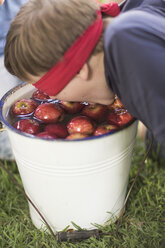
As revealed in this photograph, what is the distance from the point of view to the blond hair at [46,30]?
3.18 feet

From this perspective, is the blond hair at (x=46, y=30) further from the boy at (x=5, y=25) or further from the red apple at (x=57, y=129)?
the boy at (x=5, y=25)

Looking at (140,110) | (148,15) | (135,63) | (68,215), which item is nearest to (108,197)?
(68,215)

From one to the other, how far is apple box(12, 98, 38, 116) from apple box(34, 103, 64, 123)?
0.05 meters

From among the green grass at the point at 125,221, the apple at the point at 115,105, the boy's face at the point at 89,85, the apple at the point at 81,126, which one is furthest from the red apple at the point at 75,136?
the green grass at the point at 125,221

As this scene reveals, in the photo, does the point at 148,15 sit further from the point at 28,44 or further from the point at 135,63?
the point at 28,44

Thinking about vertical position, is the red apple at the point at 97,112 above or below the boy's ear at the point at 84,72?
below

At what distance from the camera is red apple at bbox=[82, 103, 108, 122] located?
4.39 ft

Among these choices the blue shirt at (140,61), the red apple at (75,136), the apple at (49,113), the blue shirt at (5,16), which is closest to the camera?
the blue shirt at (140,61)

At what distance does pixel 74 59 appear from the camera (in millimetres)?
1021

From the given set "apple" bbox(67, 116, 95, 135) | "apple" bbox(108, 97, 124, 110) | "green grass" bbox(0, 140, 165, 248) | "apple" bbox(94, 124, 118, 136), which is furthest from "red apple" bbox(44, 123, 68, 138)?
"green grass" bbox(0, 140, 165, 248)

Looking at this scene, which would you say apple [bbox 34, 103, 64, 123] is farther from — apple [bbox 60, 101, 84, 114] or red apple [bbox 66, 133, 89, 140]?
red apple [bbox 66, 133, 89, 140]

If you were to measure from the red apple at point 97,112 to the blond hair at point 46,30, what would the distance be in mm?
338

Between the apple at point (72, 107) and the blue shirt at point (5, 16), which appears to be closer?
the apple at point (72, 107)

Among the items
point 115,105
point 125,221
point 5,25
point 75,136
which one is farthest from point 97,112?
point 5,25
